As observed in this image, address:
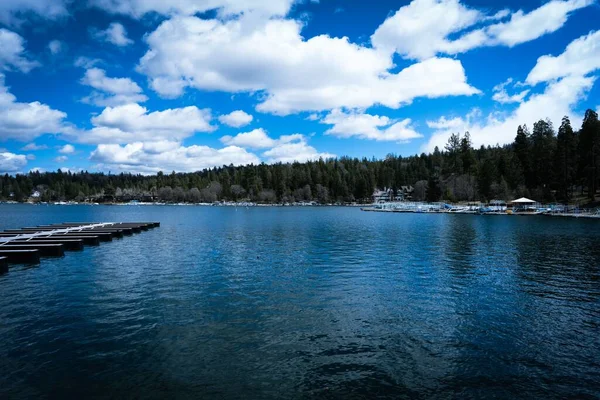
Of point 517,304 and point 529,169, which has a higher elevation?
point 529,169

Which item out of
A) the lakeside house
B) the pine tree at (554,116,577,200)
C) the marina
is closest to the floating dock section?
the marina

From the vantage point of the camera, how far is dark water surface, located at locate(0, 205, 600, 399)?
34.6 ft

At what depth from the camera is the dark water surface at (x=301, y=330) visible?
10539 millimetres

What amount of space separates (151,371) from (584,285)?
2403cm

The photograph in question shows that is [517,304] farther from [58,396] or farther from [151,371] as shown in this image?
[58,396]

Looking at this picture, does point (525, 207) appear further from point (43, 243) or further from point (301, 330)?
point (43, 243)

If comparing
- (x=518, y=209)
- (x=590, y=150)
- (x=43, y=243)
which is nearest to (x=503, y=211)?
(x=518, y=209)

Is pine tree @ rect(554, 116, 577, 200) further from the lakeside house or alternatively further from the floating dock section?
the floating dock section

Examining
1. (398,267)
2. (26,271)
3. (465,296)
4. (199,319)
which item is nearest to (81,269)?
(26,271)

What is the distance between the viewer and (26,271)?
27.0 m

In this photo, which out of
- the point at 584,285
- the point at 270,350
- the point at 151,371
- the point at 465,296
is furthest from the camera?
the point at 584,285

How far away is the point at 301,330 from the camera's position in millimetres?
14578

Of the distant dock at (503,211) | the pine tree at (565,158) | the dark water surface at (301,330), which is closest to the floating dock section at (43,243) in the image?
the dark water surface at (301,330)

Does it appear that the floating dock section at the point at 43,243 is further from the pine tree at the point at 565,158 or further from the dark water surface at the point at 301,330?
the pine tree at the point at 565,158
